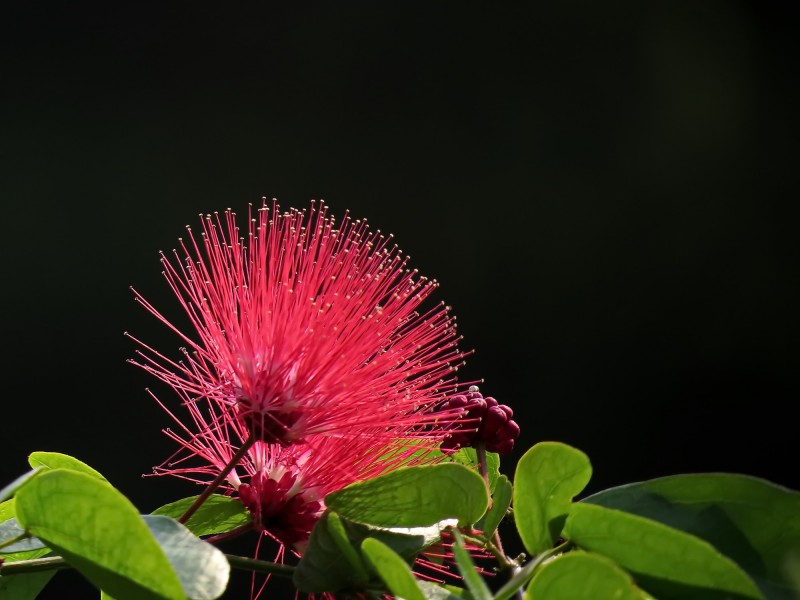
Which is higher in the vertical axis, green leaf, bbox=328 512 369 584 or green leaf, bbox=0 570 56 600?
green leaf, bbox=328 512 369 584

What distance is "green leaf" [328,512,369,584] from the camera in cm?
44

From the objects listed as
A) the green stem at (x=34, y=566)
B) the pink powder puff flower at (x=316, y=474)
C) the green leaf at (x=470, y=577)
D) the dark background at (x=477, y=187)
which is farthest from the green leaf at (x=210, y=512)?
the dark background at (x=477, y=187)

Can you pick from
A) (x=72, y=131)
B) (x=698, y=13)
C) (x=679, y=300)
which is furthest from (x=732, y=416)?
(x=72, y=131)

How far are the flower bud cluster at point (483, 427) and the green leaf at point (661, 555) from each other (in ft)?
0.47

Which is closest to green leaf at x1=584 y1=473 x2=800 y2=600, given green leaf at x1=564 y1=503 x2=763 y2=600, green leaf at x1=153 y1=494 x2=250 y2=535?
green leaf at x1=564 y1=503 x2=763 y2=600

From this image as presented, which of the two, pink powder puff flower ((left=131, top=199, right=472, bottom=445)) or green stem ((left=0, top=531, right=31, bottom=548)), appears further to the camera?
pink powder puff flower ((left=131, top=199, right=472, bottom=445))

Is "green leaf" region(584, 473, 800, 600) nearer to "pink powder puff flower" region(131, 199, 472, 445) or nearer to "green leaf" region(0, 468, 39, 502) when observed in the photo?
"pink powder puff flower" region(131, 199, 472, 445)

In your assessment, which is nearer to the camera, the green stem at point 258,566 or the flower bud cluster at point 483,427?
the green stem at point 258,566

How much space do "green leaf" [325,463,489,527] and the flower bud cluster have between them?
0.39ft

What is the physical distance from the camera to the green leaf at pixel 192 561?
1.17ft

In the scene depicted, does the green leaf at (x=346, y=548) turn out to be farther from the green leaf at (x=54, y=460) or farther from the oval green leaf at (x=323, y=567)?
the green leaf at (x=54, y=460)

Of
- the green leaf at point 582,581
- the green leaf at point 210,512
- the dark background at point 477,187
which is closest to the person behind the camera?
the green leaf at point 582,581

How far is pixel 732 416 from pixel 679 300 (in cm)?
39

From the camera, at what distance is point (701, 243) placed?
3123 mm
